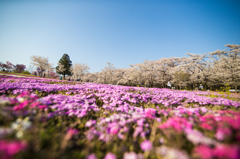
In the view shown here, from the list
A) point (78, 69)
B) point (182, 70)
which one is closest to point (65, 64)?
point (78, 69)

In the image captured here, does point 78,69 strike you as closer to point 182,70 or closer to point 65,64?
point 65,64

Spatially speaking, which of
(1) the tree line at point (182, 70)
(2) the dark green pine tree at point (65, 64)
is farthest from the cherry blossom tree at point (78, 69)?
(2) the dark green pine tree at point (65, 64)

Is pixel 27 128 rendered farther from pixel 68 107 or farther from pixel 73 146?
pixel 68 107

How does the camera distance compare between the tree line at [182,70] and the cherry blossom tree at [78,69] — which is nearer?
the tree line at [182,70]

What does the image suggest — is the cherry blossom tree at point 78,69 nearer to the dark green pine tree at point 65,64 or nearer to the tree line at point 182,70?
the tree line at point 182,70

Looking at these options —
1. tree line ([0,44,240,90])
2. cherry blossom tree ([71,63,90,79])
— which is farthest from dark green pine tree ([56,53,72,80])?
cherry blossom tree ([71,63,90,79])

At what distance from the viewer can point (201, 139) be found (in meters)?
1.19

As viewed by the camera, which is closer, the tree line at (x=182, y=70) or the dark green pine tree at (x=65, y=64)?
the tree line at (x=182, y=70)

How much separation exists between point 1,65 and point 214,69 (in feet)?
285

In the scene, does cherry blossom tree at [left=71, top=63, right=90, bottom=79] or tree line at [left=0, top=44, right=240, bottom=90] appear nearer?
tree line at [left=0, top=44, right=240, bottom=90]

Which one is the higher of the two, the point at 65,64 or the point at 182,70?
the point at 65,64

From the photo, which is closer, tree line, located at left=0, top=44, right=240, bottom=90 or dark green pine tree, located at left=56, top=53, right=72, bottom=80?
tree line, located at left=0, top=44, right=240, bottom=90

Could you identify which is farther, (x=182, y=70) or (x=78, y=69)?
(x=78, y=69)

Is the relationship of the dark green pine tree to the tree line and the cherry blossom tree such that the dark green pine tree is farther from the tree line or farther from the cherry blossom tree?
the cherry blossom tree
